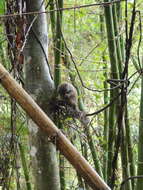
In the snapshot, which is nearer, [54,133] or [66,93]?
[54,133]

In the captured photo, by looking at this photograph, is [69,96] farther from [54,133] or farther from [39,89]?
[54,133]

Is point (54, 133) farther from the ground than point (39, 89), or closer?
closer

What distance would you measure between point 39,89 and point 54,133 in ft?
1.13

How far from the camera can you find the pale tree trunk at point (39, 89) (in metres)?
0.83

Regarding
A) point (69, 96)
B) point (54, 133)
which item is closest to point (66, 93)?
point (69, 96)

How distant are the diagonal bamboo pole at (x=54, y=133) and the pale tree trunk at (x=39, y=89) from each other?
Result: 31 cm

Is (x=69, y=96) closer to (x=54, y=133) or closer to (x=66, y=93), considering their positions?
(x=66, y=93)

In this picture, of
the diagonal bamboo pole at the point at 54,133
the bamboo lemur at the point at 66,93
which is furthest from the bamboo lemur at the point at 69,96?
the diagonal bamboo pole at the point at 54,133

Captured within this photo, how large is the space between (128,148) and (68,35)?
1074 millimetres

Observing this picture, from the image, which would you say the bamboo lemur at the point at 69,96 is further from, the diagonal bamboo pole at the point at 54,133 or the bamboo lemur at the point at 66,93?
the diagonal bamboo pole at the point at 54,133

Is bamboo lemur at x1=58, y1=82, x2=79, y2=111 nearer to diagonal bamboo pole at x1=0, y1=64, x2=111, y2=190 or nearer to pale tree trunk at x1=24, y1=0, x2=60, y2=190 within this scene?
pale tree trunk at x1=24, y1=0, x2=60, y2=190

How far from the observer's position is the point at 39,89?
854 mm

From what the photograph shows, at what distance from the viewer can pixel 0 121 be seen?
1.68 m

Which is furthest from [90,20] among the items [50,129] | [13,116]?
[50,129]
